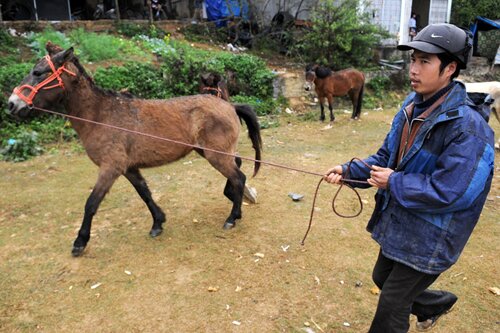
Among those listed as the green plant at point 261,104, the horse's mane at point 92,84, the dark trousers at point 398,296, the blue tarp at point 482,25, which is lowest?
the green plant at point 261,104

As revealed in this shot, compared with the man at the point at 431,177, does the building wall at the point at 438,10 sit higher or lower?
higher

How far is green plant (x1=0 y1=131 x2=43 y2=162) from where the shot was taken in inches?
279

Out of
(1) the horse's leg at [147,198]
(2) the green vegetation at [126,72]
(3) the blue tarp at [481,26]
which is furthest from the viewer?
(3) the blue tarp at [481,26]

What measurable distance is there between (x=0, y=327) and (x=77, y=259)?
98cm

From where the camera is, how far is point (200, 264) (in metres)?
3.85

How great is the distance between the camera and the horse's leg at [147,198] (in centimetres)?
431

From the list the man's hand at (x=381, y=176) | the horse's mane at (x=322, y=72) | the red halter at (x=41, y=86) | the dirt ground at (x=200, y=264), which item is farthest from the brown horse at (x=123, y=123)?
the horse's mane at (x=322, y=72)

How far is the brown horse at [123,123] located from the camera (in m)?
3.79

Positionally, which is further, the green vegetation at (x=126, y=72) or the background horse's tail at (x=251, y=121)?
the green vegetation at (x=126, y=72)

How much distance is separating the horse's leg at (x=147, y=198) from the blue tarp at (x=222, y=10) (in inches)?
491

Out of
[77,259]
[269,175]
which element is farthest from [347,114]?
[77,259]

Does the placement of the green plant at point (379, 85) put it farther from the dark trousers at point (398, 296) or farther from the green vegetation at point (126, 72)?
the dark trousers at point (398, 296)

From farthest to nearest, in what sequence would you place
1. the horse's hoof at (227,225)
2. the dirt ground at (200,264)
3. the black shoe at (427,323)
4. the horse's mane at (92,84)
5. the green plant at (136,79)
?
the green plant at (136,79), the horse's hoof at (227,225), the horse's mane at (92,84), the dirt ground at (200,264), the black shoe at (427,323)

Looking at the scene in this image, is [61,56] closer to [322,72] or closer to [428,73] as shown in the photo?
[428,73]
